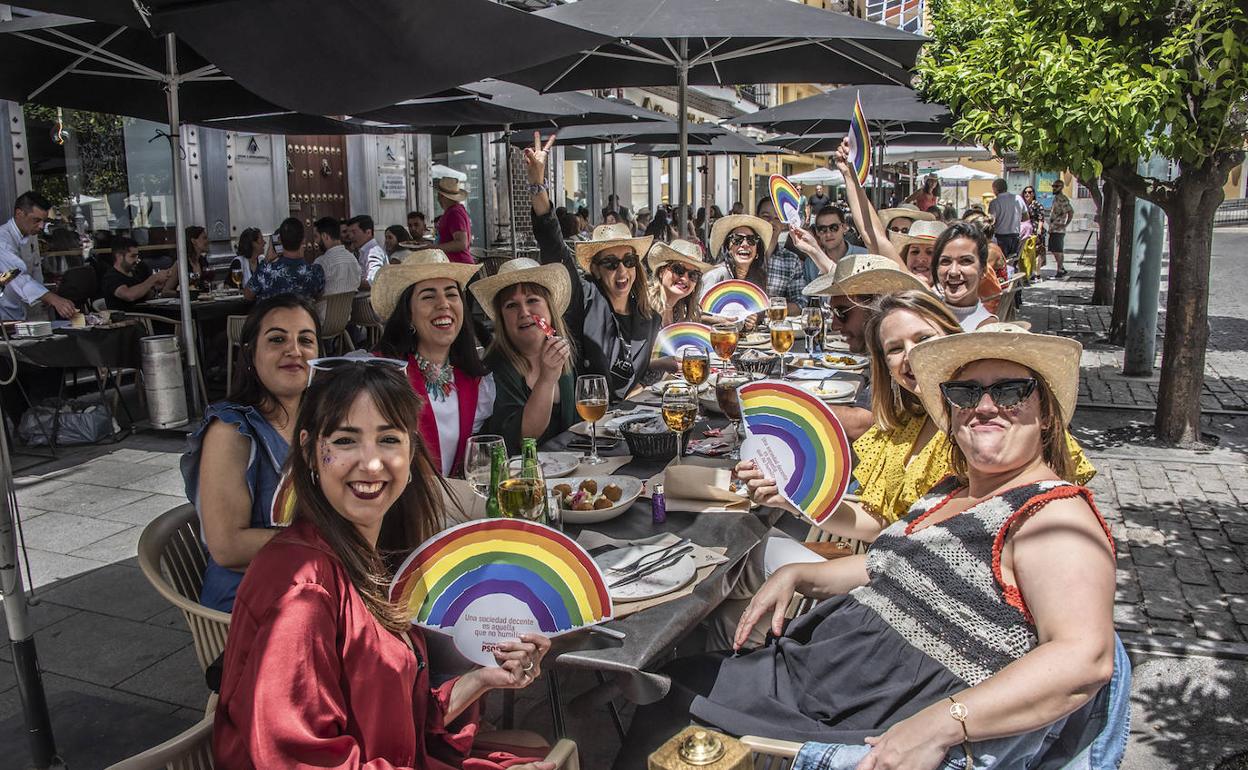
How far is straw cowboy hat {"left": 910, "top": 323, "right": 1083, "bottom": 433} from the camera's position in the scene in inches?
77.9

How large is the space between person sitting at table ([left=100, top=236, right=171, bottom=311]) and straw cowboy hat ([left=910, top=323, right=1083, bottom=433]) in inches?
318

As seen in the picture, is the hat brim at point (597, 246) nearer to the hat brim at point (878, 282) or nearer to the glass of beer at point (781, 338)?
the glass of beer at point (781, 338)

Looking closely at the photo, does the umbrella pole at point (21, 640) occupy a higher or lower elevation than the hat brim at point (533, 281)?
lower

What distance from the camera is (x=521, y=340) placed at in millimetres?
4141

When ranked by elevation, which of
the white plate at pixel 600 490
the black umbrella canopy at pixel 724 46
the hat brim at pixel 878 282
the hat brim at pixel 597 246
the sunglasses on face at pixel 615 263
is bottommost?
the white plate at pixel 600 490

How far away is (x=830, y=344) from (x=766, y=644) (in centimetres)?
387

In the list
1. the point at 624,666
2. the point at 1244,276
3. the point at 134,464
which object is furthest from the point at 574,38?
the point at 1244,276

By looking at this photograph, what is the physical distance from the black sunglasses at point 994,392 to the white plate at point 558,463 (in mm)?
1310

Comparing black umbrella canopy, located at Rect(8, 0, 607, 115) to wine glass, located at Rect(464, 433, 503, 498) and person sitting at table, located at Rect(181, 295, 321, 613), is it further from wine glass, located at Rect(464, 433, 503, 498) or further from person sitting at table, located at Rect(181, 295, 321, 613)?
wine glass, located at Rect(464, 433, 503, 498)

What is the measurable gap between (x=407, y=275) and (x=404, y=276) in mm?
17

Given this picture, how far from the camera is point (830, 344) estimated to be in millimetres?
6051

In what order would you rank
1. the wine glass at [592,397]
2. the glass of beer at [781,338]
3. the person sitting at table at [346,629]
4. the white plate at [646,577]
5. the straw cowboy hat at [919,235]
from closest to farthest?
the person sitting at table at [346,629] < the white plate at [646,577] < the wine glass at [592,397] < the glass of beer at [781,338] < the straw cowboy hat at [919,235]

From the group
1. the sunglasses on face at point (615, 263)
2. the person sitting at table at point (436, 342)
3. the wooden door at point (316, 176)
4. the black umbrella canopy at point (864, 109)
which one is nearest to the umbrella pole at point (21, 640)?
the person sitting at table at point (436, 342)

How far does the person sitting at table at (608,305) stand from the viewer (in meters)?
5.12
